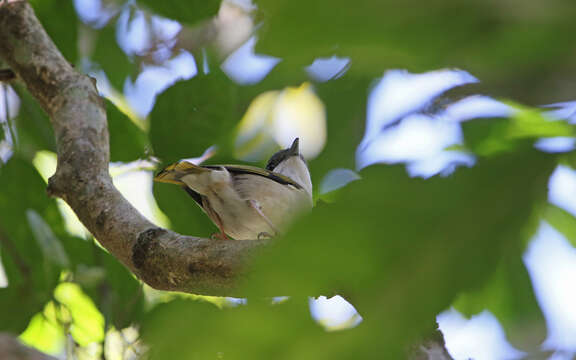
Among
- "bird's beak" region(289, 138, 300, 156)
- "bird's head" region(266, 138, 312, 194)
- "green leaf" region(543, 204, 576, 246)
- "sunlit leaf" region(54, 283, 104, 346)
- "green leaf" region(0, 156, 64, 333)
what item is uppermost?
"green leaf" region(543, 204, 576, 246)

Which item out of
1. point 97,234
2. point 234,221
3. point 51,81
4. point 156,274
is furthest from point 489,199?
point 234,221

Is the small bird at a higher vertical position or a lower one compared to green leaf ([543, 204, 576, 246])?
lower

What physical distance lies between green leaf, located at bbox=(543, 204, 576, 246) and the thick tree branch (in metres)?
0.77

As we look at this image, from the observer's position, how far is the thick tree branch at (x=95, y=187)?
1849mm

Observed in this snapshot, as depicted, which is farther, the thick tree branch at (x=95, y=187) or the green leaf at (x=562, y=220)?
the thick tree branch at (x=95, y=187)

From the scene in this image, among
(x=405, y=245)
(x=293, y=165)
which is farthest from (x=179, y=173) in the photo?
(x=405, y=245)

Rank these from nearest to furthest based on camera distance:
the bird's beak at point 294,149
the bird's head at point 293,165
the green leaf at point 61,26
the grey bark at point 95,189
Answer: the grey bark at point 95,189 < the green leaf at point 61,26 < the bird's head at point 293,165 < the bird's beak at point 294,149

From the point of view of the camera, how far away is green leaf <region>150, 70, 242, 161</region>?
2.36 metres

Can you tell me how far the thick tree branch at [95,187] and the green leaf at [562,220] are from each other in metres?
0.77

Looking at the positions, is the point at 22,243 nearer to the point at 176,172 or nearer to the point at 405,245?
the point at 176,172

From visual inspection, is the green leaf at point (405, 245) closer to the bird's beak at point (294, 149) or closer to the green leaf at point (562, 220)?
the green leaf at point (562, 220)

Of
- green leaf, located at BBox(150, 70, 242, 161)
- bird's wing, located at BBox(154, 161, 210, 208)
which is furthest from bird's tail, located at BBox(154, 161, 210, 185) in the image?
green leaf, located at BBox(150, 70, 242, 161)

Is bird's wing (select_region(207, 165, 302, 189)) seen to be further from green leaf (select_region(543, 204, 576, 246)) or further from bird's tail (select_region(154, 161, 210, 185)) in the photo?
green leaf (select_region(543, 204, 576, 246))

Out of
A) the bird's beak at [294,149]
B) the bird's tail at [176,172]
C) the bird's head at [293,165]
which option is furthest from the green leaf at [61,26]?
the bird's beak at [294,149]
